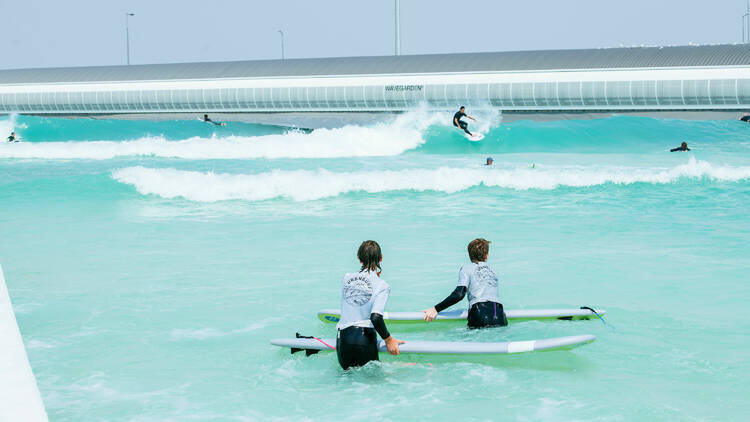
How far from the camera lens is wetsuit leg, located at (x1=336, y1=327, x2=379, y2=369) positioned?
233 inches

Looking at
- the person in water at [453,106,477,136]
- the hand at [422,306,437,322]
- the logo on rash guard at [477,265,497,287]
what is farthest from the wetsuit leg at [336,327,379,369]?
the person in water at [453,106,477,136]

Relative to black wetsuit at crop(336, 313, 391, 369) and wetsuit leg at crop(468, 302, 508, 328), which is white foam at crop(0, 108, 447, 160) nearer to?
wetsuit leg at crop(468, 302, 508, 328)

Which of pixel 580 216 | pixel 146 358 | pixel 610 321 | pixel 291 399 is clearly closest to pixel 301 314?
pixel 146 358

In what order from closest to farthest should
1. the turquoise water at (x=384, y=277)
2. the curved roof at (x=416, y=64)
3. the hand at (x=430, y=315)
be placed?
the turquoise water at (x=384, y=277) → the hand at (x=430, y=315) → the curved roof at (x=416, y=64)

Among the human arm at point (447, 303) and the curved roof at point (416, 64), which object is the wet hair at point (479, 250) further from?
the curved roof at point (416, 64)

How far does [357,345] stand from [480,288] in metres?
1.39

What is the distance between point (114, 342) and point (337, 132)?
25906 millimetres

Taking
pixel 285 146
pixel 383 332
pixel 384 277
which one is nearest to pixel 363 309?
pixel 383 332

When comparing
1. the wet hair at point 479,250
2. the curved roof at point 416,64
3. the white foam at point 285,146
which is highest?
the curved roof at point 416,64

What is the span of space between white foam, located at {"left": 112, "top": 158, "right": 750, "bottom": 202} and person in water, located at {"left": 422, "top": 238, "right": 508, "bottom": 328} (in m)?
11.2

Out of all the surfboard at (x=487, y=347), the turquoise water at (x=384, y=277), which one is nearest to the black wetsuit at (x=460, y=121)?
the turquoise water at (x=384, y=277)

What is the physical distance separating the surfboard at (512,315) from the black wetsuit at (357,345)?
42.3 inches

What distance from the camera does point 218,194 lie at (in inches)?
730

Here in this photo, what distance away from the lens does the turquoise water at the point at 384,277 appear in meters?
5.75
